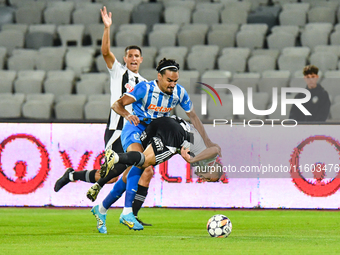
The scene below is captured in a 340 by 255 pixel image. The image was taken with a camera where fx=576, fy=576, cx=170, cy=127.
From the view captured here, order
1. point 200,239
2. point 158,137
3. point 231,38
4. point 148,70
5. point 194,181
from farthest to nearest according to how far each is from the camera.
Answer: point 231,38 → point 148,70 → point 194,181 → point 158,137 → point 200,239

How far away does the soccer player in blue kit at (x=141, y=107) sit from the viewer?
18.9ft

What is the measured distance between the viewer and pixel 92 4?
13117mm

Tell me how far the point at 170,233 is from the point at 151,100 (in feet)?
4.43

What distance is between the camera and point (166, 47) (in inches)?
460

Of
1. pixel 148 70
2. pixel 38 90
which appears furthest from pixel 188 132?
pixel 38 90

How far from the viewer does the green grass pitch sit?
14.3 ft

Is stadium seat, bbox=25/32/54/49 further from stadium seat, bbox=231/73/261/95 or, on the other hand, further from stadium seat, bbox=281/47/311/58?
stadium seat, bbox=281/47/311/58

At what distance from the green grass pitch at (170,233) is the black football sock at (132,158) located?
677 millimetres

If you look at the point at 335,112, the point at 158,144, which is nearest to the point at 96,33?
the point at 335,112

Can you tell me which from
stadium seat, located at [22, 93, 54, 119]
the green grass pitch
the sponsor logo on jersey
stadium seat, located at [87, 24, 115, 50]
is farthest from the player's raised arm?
stadium seat, located at [87, 24, 115, 50]

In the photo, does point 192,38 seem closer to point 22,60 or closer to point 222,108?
point 222,108

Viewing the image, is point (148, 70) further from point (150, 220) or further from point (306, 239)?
point (306, 239)

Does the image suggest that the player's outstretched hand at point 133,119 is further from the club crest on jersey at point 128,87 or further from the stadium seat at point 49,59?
the stadium seat at point 49,59

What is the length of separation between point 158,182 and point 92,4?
6314 mm
